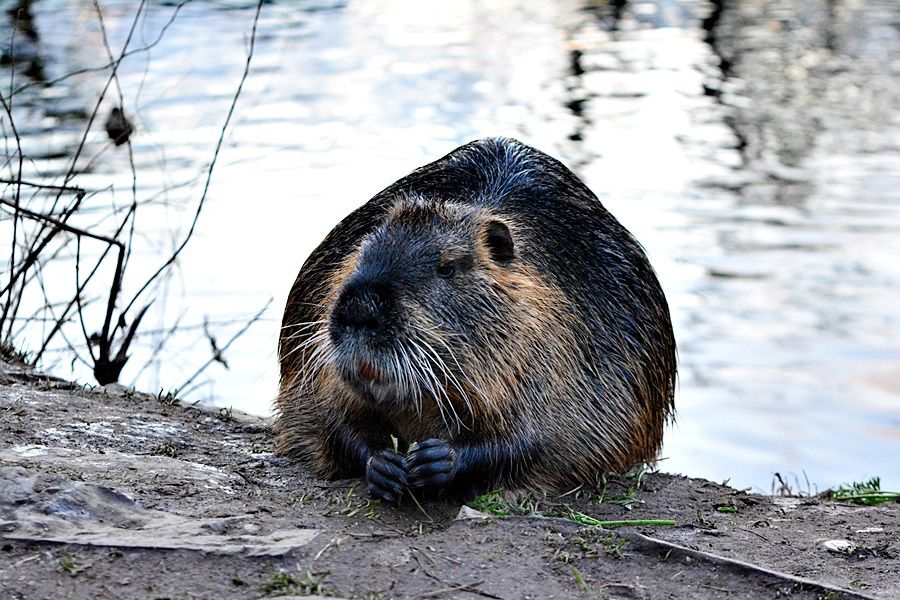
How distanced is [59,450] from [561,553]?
1403 mm

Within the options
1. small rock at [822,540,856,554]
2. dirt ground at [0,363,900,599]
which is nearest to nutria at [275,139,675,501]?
dirt ground at [0,363,900,599]

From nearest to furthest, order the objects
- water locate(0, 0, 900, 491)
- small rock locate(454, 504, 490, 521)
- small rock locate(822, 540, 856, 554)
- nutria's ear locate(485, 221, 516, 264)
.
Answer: small rock locate(454, 504, 490, 521) < small rock locate(822, 540, 856, 554) < nutria's ear locate(485, 221, 516, 264) < water locate(0, 0, 900, 491)

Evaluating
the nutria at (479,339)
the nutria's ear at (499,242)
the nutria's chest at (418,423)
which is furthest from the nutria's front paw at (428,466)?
the nutria's ear at (499,242)

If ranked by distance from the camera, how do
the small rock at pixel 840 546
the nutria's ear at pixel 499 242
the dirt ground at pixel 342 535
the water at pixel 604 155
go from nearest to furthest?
the dirt ground at pixel 342 535
the small rock at pixel 840 546
the nutria's ear at pixel 499 242
the water at pixel 604 155

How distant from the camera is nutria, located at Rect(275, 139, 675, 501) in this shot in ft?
10.6

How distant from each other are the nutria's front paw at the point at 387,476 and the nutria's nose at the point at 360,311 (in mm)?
365

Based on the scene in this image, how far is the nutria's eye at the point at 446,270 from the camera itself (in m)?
3.36

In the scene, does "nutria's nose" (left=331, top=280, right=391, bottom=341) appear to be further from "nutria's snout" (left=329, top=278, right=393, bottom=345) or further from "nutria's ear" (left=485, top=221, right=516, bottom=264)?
"nutria's ear" (left=485, top=221, right=516, bottom=264)

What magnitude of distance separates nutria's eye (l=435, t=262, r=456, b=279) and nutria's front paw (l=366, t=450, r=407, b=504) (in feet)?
1.56

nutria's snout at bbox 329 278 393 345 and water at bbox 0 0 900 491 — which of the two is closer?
nutria's snout at bbox 329 278 393 345

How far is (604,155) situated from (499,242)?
714cm

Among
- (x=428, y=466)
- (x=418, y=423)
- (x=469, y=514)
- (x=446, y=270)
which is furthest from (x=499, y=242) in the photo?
(x=469, y=514)

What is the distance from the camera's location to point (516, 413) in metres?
3.49

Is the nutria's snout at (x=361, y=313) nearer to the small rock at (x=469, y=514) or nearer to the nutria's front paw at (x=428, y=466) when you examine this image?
the nutria's front paw at (x=428, y=466)
